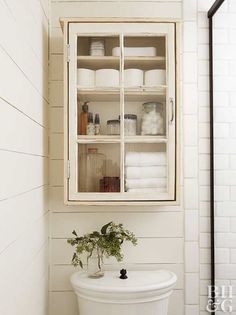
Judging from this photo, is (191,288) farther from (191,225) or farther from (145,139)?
(145,139)

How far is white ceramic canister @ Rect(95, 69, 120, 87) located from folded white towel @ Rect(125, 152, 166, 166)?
1.09 ft

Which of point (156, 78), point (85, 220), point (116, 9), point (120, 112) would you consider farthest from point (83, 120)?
point (116, 9)

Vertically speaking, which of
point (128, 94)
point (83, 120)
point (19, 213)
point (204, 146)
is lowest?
point (19, 213)

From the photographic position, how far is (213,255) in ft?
6.15

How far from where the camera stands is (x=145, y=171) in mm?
1728

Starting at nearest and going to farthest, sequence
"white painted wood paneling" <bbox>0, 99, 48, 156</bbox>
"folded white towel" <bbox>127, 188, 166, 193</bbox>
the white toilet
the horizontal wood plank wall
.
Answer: "white painted wood paneling" <bbox>0, 99, 48, 156</bbox>, the white toilet, "folded white towel" <bbox>127, 188, 166, 193</bbox>, the horizontal wood plank wall

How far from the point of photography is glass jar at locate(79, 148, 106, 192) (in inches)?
67.4

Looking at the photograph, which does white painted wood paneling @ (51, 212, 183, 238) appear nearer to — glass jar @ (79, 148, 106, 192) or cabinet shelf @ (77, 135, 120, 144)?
glass jar @ (79, 148, 106, 192)

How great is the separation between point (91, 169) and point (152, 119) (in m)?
0.37

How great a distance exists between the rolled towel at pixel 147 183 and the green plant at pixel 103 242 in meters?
0.23

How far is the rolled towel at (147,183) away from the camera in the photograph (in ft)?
5.65

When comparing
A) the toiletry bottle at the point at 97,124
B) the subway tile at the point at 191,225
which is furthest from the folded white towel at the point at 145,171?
the subway tile at the point at 191,225

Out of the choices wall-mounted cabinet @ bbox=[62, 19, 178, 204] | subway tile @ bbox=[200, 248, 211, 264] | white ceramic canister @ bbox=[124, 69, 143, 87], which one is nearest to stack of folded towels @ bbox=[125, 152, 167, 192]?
wall-mounted cabinet @ bbox=[62, 19, 178, 204]

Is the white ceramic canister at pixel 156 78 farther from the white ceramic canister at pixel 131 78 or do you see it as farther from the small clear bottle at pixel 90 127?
the small clear bottle at pixel 90 127
